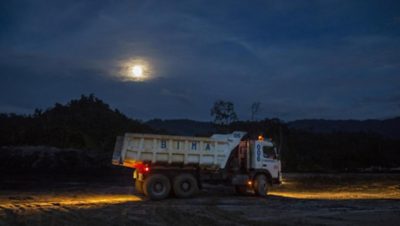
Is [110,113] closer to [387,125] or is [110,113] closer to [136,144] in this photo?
[136,144]

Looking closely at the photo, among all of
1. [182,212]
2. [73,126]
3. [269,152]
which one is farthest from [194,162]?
[73,126]

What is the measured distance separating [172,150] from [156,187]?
1.70 m

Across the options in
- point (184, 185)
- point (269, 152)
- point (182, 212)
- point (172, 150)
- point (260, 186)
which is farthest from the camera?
point (269, 152)

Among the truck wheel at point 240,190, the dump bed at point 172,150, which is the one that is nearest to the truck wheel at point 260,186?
the truck wheel at point 240,190

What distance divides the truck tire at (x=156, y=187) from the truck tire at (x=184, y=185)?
0.36m

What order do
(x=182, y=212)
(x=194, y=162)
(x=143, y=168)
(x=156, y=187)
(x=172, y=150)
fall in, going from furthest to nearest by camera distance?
1. (x=194, y=162)
2. (x=172, y=150)
3. (x=143, y=168)
4. (x=156, y=187)
5. (x=182, y=212)

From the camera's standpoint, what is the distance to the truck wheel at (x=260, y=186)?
2145 centimetres

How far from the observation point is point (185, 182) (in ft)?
65.4

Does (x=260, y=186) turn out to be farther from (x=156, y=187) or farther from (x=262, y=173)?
(x=156, y=187)

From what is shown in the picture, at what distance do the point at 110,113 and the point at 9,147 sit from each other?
27.8m

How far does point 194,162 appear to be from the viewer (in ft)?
66.1

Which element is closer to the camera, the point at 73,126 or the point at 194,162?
the point at 194,162

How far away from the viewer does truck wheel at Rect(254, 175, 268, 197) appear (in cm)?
2145

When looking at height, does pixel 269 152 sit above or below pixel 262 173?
above
